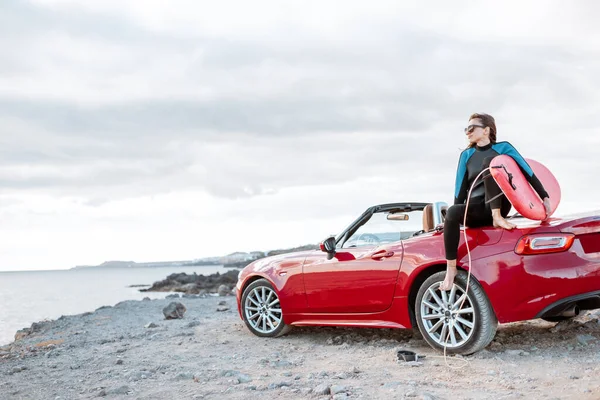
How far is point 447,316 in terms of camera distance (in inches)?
238

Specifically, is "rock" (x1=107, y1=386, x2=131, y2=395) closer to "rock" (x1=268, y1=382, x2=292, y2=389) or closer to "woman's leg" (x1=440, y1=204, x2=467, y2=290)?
"rock" (x1=268, y1=382, x2=292, y2=389)

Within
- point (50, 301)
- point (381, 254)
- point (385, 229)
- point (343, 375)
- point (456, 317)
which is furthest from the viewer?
point (50, 301)

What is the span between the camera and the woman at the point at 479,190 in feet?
19.2

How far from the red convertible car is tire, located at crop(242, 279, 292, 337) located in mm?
13

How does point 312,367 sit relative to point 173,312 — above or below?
below

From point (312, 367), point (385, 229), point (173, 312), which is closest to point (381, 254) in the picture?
point (385, 229)

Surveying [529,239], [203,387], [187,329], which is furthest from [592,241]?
[187,329]

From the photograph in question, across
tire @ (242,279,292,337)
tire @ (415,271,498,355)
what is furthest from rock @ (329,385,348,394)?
tire @ (242,279,292,337)

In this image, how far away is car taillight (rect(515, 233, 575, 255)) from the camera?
5.64 m

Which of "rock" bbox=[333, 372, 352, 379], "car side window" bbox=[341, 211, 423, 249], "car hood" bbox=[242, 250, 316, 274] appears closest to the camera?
"rock" bbox=[333, 372, 352, 379]

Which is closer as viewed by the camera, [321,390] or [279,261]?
[321,390]

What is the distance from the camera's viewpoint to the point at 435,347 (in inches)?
243

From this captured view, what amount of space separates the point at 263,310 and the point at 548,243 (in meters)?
3.58

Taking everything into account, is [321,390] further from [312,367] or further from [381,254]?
[381,254]
